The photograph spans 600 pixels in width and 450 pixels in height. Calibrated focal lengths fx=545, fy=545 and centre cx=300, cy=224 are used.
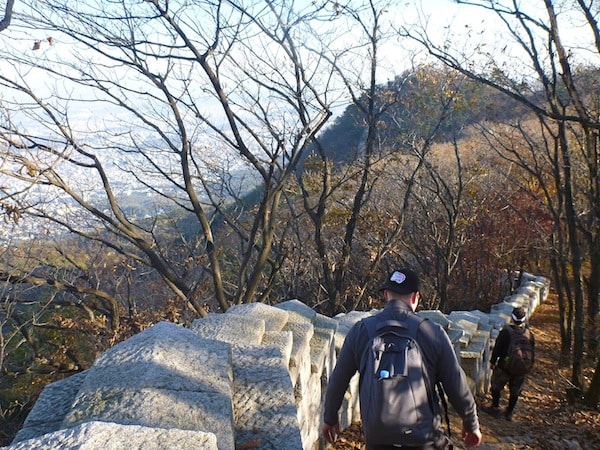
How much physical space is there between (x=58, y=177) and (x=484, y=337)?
21.0ft

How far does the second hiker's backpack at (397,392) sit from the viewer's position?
108 inches

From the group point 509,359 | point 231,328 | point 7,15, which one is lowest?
point 509,359

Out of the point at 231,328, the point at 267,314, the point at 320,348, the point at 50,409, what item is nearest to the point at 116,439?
the point at 50,409

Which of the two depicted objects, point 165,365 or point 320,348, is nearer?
point 165,365

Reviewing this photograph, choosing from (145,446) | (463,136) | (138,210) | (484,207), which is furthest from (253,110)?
(463,136)

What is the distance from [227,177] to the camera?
34.2 ft

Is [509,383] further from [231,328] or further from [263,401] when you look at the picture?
[263,401]

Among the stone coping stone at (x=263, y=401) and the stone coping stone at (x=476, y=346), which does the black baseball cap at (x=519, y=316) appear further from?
the stone coping stone at (x=263, y=401)

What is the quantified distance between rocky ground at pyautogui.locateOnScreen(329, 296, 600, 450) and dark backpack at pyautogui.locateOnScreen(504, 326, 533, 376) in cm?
75

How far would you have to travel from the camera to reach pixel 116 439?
5.79 feet

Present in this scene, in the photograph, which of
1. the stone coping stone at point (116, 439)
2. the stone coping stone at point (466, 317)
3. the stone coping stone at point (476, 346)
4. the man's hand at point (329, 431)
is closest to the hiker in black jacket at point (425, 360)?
the man's hand at point (329, 431)

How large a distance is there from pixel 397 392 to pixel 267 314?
1916 millimetres

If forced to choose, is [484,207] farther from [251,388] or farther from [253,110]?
[251,388]

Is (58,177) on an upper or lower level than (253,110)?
lower
